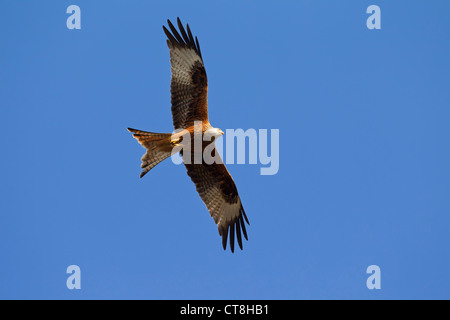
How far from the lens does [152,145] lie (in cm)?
841

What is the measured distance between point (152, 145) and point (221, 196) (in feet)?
5.82

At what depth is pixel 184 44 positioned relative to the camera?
8.61 metres

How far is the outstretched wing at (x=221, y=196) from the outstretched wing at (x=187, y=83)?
101 cm

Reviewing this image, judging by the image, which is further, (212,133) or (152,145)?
(152,145)

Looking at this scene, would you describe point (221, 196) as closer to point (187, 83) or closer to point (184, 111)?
point (184, 111)

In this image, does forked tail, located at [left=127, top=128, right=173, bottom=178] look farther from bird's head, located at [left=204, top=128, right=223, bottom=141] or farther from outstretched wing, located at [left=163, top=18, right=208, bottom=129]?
bird's head, located at [left=204, top=128, right=223, bottom=141]

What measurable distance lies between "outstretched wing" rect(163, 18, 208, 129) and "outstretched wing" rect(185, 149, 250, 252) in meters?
1.01

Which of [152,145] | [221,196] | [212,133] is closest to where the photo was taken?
[212,133]

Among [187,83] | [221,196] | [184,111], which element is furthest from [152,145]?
[221,196]
